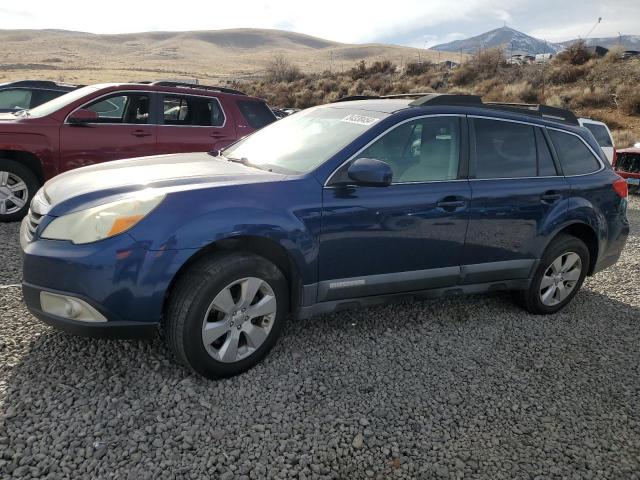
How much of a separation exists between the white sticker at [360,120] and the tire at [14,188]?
13.4 ft

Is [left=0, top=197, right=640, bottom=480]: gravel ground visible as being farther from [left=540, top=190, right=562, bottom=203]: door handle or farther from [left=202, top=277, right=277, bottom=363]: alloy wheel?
[left=540, top=190, right=562, bottom=203]: door handle

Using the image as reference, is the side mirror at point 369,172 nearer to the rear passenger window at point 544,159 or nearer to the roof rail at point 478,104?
the roof rail at point 478,104

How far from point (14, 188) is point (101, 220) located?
3906 millimetres

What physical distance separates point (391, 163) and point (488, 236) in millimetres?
1000

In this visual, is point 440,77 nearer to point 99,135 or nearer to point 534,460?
point 99,135

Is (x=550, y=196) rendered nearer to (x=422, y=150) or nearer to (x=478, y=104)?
(x=478, y=104)

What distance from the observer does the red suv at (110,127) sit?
19.6ft

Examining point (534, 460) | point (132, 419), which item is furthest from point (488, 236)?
point (132, 419)

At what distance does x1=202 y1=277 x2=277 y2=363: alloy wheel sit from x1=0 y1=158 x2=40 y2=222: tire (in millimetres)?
4113

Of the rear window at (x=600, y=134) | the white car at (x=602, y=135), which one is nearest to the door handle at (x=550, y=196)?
the white car at (x=602, y=135)

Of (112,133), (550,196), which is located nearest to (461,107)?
(550,196)

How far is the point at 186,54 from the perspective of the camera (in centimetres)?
11525

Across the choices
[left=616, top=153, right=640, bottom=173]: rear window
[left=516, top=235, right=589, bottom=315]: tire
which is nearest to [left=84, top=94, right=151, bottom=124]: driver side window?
[left=516, top=235, right=589, bottom=315]: tire

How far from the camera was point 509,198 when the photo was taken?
400cm
